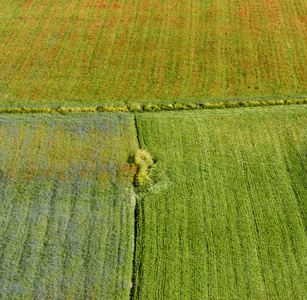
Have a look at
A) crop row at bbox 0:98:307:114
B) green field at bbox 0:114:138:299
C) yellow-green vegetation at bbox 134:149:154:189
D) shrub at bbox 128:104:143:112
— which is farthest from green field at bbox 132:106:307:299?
green field at bbox 0:114:138:299

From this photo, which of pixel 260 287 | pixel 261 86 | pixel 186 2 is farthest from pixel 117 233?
pixel 186 2

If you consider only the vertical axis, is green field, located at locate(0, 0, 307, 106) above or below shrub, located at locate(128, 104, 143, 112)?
above

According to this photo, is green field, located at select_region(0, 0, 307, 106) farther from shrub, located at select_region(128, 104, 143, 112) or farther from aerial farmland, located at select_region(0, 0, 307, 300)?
shrub, located at select_region(128, 104, 143, 112)

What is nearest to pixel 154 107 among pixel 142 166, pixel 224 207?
pixel 142 166

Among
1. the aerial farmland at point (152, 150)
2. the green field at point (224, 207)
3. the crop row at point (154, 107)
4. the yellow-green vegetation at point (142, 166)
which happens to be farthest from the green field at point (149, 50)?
the yellow-green vegetation at point (142, 166)

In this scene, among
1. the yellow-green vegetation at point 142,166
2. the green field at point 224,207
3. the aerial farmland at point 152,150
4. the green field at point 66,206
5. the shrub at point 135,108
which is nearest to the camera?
the green field at point 66,206

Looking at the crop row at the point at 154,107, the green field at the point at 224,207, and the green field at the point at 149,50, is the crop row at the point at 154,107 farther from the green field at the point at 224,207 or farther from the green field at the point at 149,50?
the green field at the point at 149,50

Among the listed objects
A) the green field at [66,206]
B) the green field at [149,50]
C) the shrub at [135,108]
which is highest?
the green field at [149,50]
